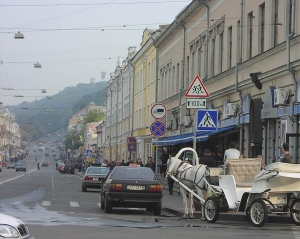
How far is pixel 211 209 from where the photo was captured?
17.0m

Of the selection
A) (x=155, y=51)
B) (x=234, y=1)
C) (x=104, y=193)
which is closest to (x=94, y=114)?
(x=155, y=51)

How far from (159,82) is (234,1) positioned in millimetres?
26056

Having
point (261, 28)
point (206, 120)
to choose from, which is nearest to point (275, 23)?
point (261, 28)

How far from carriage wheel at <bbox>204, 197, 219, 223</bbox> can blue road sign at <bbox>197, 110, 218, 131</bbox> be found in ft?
12.7

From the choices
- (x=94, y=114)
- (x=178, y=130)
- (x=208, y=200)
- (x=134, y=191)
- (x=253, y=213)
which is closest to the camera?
(x=253, y=213)

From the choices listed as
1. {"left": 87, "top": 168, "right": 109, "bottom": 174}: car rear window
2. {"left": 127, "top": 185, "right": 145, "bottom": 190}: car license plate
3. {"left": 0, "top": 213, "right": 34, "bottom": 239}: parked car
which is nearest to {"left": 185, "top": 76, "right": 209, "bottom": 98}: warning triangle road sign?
{"left": 127, "top": 185, "right": 145, "bottom": 190}: car license plate

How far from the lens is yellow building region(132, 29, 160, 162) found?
63.1 metres

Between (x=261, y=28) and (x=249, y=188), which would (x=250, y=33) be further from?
(x=249, y=188)

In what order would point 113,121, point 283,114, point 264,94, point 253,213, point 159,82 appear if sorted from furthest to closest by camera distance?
point 113,121 → point 159,82 → point 264,94 → point 283,114 → point 253,213

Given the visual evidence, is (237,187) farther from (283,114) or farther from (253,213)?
(283,114)

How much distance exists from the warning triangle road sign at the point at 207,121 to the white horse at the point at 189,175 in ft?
6.09

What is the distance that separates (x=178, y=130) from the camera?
1996 inches

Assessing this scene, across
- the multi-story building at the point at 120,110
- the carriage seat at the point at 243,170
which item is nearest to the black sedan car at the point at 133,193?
the carriage seat at the point at 243,170

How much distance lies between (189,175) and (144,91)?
162ft
